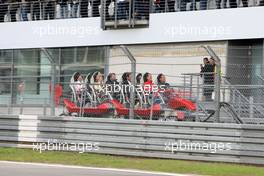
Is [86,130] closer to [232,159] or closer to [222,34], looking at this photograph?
[232,159]

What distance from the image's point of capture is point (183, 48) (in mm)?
27594

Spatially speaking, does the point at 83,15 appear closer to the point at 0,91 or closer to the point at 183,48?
the point at 183,48

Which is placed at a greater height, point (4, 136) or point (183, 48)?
point (183, 48)

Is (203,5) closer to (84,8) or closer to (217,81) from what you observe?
(84,8)

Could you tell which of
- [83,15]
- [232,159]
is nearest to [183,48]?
[83,15]

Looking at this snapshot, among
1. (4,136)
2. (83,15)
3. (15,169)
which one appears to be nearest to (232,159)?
Answer: (15,169)

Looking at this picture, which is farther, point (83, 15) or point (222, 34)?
point (83, 15)

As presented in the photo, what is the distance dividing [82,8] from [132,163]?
57.2 ft

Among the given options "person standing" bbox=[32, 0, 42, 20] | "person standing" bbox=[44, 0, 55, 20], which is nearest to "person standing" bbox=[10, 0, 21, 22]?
"person standing" bbox=[32, 0, 42, 20]

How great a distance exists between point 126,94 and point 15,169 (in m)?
4.09

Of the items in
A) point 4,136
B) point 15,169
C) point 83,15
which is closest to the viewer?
point 15,169

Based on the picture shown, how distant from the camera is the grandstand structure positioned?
54.2 ft

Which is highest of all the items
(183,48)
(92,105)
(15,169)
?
(183,48)

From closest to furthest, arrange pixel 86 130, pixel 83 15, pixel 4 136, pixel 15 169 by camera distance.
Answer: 1. pixel 15 169
2. pixel 86 130
3. pixel 4 136
4. pixel 83 15
